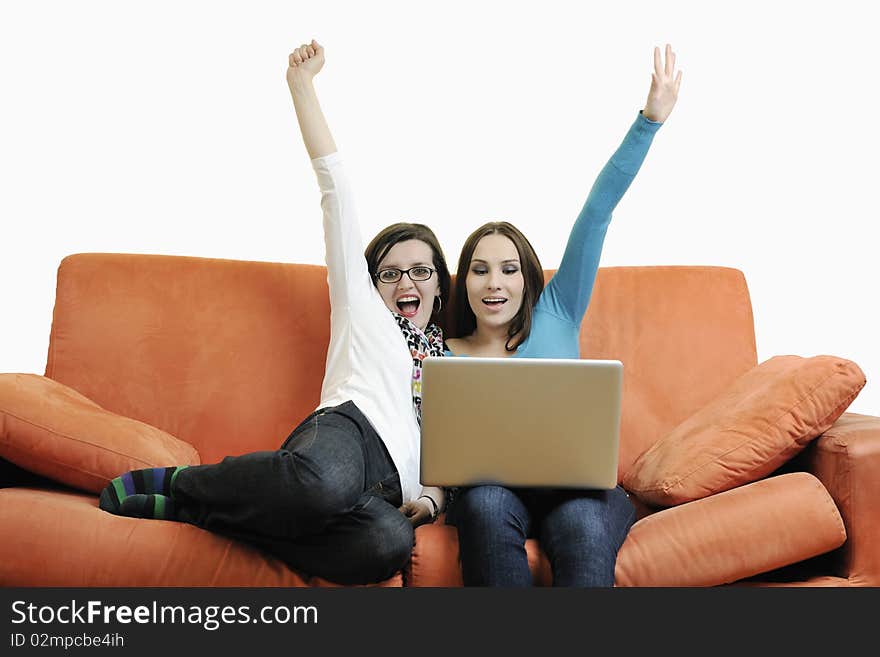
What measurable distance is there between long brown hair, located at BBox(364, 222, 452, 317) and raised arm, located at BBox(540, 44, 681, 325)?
325 mm

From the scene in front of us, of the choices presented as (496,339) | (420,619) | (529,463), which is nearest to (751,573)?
(529,463)

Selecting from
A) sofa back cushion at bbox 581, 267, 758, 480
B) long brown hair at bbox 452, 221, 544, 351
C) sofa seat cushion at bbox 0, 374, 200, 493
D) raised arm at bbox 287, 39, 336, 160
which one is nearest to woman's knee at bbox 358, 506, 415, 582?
sofa seat cushion at bbox 0, 374, 200, 493

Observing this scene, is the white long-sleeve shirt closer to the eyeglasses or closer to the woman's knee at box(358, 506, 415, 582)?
the eyeglasses

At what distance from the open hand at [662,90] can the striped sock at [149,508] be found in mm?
1530

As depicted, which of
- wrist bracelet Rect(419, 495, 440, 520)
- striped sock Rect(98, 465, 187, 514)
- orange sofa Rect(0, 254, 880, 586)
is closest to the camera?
orange sofa Rect(0, 254, 880, 586)

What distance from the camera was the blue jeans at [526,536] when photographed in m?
1.88

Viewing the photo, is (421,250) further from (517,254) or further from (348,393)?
(348,393)

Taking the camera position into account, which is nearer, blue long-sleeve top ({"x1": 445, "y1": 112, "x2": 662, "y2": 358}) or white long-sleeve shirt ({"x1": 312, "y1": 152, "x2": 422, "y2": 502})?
white long-sleeve shirt ({"x1": 312, "y1": 152, "x2": 422, "y2": 502})

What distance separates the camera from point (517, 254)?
8.49ft

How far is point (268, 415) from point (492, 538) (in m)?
0.95

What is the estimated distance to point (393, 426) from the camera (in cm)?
228

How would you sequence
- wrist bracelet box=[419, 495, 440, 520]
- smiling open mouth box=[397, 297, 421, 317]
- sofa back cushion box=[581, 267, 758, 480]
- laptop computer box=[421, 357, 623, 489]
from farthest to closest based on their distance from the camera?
sofa back cushion box=[581, 267, 758, 480], smiling open mouth box=[397, 297, 421, 317], wrist bracelet box=[419, 495, 440, 520], laptop computer box=[421, 357, 623, 489]

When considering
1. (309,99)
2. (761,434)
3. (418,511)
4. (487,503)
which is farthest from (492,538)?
(309,99)

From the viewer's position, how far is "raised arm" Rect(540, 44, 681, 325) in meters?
2.50
